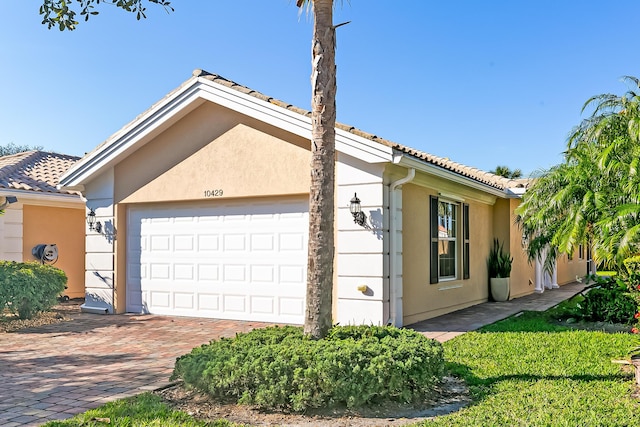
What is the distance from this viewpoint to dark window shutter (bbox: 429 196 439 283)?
11.5 meters

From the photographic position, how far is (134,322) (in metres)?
11.2

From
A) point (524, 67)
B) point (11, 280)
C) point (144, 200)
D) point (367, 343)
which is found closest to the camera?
point (367, 343)

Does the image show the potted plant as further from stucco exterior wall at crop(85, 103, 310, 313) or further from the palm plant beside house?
stucco exterior wall at crop(85, 103, 310, 313)

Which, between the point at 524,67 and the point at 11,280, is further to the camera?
the point at 524,67

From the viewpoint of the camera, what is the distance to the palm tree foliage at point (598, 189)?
Answer: 9.19 m

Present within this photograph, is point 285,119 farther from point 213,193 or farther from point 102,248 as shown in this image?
point 102,248

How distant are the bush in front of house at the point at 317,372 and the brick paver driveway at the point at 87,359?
1008mm

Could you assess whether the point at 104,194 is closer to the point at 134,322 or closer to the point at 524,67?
the point at 134,322

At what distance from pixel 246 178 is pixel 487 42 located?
9524mm

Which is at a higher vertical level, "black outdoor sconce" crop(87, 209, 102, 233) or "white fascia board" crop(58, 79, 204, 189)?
"white fascia board" crop(58, 79, 204, 189)

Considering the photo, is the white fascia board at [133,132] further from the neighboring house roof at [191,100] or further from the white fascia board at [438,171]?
the white fascia board at [438,171]

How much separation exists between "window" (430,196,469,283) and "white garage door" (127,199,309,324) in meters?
2.98

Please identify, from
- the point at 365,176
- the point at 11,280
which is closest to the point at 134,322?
the point at 11,280

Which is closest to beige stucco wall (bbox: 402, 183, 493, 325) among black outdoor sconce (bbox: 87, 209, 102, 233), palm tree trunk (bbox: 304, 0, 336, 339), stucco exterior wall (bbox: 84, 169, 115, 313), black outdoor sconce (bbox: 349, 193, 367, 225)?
black outdoor sconce (bbox: 349, 193, 367, 225)
